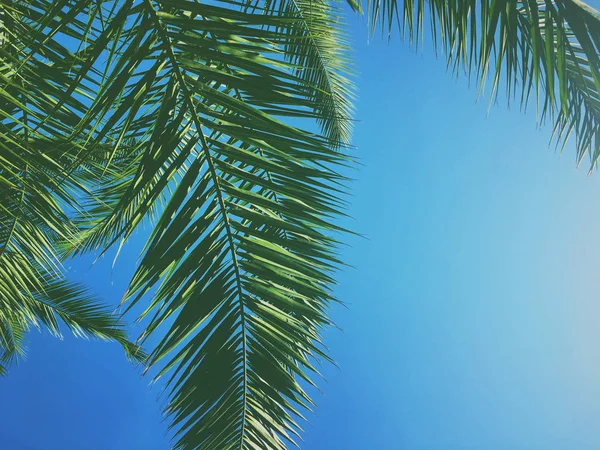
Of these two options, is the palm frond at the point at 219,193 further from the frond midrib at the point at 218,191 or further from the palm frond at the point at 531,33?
the palm frond at the point at 531,33

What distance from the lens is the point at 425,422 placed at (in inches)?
450

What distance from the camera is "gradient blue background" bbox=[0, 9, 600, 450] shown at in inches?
434

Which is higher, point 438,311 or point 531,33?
point 531,33

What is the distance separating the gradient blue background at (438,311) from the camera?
36.2 feet

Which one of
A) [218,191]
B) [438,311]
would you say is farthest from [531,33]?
[438,311]

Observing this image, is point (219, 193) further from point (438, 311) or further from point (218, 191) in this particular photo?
point (438, 311)

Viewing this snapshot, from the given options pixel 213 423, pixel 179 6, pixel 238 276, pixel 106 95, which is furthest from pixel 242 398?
pixel 179 6

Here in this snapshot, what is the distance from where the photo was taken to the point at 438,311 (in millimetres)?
11570

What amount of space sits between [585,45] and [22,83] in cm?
122

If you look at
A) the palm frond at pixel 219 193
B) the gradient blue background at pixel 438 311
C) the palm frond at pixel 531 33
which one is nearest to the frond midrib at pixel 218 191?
the palm frond at pixel 219 193

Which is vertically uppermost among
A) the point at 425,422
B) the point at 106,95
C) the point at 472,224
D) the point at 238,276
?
the point at 106,95

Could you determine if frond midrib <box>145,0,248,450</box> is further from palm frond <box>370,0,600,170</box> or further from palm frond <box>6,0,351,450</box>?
palm frond <box>370,0,600,170</box>

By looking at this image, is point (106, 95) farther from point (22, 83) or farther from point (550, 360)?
point (550, 360)

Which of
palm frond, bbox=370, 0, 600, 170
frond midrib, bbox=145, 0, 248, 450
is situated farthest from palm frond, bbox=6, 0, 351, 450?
palm frond, bbox=370, 0, 600, 170
